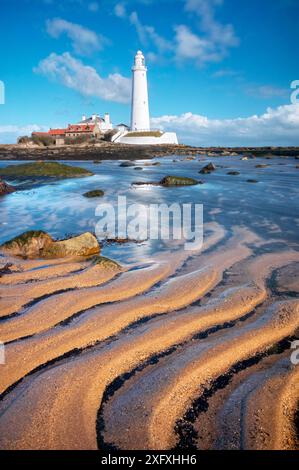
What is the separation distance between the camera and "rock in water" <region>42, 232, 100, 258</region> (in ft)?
19.4

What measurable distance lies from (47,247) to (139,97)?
79.6m

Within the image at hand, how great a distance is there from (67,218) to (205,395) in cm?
813

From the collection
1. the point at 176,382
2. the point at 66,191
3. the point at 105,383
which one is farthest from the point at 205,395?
the point at 66,191

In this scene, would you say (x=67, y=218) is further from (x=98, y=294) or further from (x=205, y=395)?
(x=205, y=395)

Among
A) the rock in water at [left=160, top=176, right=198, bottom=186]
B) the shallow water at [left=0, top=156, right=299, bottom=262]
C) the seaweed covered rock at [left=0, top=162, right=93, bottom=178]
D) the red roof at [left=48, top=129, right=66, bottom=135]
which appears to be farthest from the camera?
the red roof at [left=48, top=129, right=66, bottom=135]

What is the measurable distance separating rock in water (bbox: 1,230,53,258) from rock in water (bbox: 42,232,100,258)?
13 centimetres

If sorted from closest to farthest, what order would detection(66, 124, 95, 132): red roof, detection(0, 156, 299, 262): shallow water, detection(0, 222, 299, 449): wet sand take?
detection(0, 222, 299, 449): wet sand
detection(0, 156, 299, 262): shallow water
detection(66, 124, 95, 132): red roof

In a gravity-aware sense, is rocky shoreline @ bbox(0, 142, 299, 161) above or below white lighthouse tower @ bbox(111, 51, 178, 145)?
below

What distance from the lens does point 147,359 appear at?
311 cm

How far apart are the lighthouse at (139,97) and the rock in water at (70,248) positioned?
7909 cm

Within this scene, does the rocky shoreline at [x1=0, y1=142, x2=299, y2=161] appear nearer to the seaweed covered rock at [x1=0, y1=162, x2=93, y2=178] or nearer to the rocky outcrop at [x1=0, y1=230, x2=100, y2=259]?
the seaweed covered rock at [x1=0, y1=162, x2=93, y2=178]

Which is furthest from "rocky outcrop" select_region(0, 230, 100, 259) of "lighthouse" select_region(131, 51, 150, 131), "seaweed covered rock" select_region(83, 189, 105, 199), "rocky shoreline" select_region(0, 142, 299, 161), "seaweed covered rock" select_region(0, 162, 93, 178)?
"lighthouse" select_region(131, 51, 150, 131)

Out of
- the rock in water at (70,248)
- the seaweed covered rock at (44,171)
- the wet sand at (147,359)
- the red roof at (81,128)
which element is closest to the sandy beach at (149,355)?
the wet sand at (147,359)

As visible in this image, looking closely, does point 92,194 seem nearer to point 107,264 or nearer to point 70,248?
point 70,248
